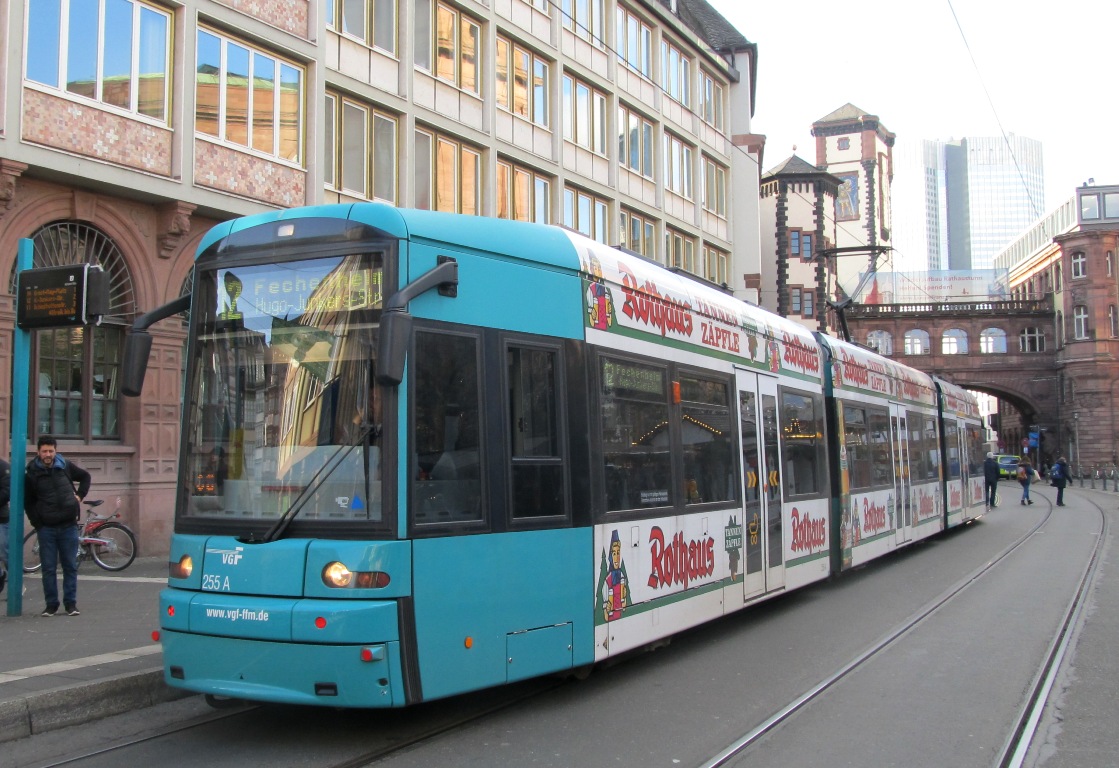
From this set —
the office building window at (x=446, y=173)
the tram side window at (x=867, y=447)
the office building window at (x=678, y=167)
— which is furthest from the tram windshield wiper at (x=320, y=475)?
the office building window at (x=678, y=167)

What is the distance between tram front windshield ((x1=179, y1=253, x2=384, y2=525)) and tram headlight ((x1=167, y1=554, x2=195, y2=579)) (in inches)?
10.2

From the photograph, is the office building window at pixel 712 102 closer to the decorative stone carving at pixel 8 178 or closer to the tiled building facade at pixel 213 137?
the tiled building facade at pixel 213 137

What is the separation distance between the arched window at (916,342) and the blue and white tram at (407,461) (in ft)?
277

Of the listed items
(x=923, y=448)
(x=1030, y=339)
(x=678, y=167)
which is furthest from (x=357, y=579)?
(x=1030, y=339)

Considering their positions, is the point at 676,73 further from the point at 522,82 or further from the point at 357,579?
the point at 357,579

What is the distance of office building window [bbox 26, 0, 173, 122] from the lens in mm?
15016

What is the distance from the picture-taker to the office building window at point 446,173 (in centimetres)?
2261

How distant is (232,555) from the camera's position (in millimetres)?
6527

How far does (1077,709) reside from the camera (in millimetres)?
7574

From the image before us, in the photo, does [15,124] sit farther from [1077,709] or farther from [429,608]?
[1077,709]

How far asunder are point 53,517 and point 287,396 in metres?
4.84

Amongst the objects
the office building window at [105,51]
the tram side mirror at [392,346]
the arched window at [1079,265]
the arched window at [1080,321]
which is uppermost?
the arched window at [1079,265]

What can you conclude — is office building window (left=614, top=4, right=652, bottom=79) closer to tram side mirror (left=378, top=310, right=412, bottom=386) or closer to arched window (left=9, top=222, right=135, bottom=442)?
arched window (left=9, top=222, right=135, bottom=442)

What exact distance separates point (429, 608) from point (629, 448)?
2.38 m
